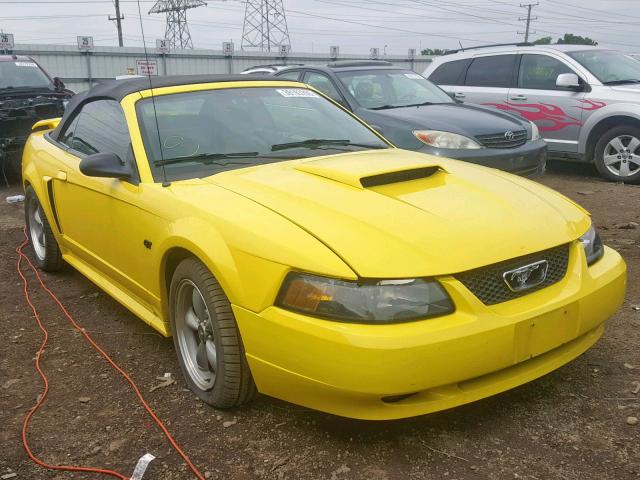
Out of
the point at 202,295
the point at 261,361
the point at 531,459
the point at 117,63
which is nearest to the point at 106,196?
the point at 202,295

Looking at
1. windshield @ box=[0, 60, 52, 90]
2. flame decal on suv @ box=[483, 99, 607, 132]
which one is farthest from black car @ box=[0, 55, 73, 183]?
flame decal on suv @ box=[483, 99, 607, 132]

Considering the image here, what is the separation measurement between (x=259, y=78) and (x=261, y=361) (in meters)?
2.13

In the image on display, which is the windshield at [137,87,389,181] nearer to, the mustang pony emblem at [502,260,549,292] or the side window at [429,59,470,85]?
the mustang pony emblem at [502,260,549,292]

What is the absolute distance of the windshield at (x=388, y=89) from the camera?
285 inches

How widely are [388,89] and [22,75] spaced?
6087mm

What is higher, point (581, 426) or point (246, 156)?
point (246, 156)

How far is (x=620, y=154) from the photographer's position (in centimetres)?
783

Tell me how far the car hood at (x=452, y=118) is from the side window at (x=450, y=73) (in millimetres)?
2335

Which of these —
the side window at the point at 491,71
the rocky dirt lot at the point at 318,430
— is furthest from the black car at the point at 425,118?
the rocky dirt lot at the point at 318,430

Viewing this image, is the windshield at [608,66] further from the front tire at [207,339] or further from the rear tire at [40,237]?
the front tire at [207,339]

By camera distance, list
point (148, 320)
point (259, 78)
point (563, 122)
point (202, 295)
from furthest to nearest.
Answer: point (563, 122) < point (259, 78) < point (148, 320) < point (202, 295)

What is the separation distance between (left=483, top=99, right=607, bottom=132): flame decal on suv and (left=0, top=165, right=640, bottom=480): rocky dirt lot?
510 centimetres

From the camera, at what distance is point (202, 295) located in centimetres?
277

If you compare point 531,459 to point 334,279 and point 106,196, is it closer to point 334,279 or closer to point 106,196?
point 334,279
